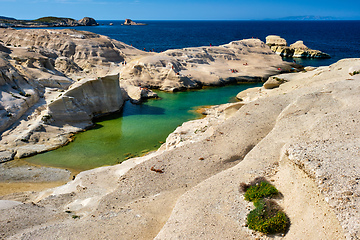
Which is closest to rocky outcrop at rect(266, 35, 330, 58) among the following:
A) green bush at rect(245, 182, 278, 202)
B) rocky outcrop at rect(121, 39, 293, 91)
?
rocky outcrop at rect(121, 39, 293, 91)

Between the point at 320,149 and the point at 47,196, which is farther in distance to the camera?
the point at 47,196

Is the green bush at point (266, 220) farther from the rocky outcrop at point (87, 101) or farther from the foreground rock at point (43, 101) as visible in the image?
the rocky outcrop at point (87, 101)

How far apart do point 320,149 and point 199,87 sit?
37.1 metres

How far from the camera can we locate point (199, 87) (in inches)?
1847

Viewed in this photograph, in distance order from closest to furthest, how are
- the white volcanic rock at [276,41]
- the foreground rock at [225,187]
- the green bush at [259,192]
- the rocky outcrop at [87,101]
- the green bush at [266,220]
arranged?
the foreground rock at [225,187], the green bush at [266,220], the green bush at [259,192], the rocky outcrop at [87,101], the white volcanic rock at [276,41]

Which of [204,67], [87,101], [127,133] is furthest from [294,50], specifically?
[87,101]

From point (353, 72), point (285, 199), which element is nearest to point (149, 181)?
point (285, 199)

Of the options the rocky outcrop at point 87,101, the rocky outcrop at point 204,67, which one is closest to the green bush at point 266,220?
the rocky outcrop at point 87,101

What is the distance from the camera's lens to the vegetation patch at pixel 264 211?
29.6ft

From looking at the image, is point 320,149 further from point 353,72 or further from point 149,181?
point 353,72

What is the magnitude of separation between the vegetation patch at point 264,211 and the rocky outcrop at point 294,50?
74.7m

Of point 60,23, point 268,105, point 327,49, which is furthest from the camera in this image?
point 60,23

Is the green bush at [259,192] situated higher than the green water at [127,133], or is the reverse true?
the green bush at [259,192]

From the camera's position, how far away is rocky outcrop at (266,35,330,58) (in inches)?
2965
